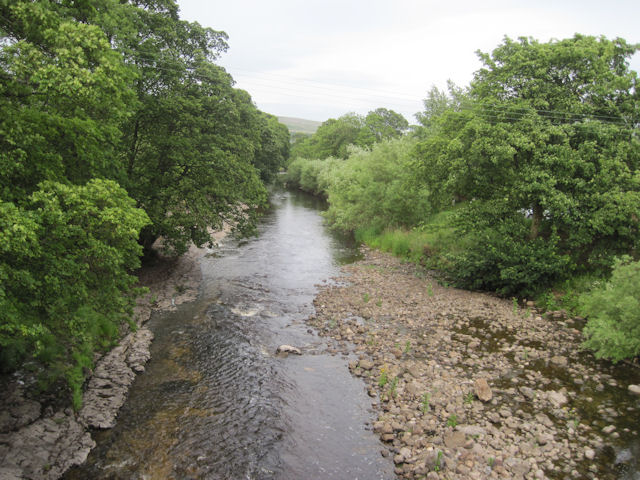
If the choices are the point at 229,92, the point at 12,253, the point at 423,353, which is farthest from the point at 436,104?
the point at 12,253

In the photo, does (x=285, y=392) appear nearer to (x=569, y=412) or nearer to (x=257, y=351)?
(x=257, y=351)

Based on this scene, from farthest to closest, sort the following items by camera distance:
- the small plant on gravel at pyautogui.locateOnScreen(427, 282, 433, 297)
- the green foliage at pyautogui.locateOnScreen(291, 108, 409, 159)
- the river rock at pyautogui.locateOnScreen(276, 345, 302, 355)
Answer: the green foliage at pyautogui.locateOnScreen(291, 108, 409, 159) < the small plant on gravel at pyautogui.locateOnScreen(427, 282, 433, 297) < the river rock at pyautogui.locateOnScreen(276, 345, 302, 355)

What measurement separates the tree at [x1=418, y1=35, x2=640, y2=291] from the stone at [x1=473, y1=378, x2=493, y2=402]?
25.4 ft

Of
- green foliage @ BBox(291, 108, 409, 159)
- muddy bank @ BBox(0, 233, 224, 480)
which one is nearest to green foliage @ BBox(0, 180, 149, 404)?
muddy bank @ BBox(0, 233, 224, 480)

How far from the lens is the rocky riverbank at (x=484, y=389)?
941 cm

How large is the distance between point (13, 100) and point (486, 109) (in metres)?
19.0

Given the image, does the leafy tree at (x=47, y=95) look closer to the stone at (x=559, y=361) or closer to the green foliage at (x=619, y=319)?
the stone at (x=559, y=361)

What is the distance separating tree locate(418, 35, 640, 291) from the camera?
1712 centimetres

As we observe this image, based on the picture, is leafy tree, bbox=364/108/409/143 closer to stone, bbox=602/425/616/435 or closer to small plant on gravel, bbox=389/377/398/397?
small plant on gravel, bbox=389/377/398/397

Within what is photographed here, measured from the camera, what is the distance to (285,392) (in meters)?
12.5

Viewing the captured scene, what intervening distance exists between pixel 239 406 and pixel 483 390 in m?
7.16

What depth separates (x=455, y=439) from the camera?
1002 centimetres

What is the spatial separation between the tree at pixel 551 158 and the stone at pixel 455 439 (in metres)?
10.2

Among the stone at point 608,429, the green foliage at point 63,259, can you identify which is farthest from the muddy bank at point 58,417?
the stone at point 608,429
